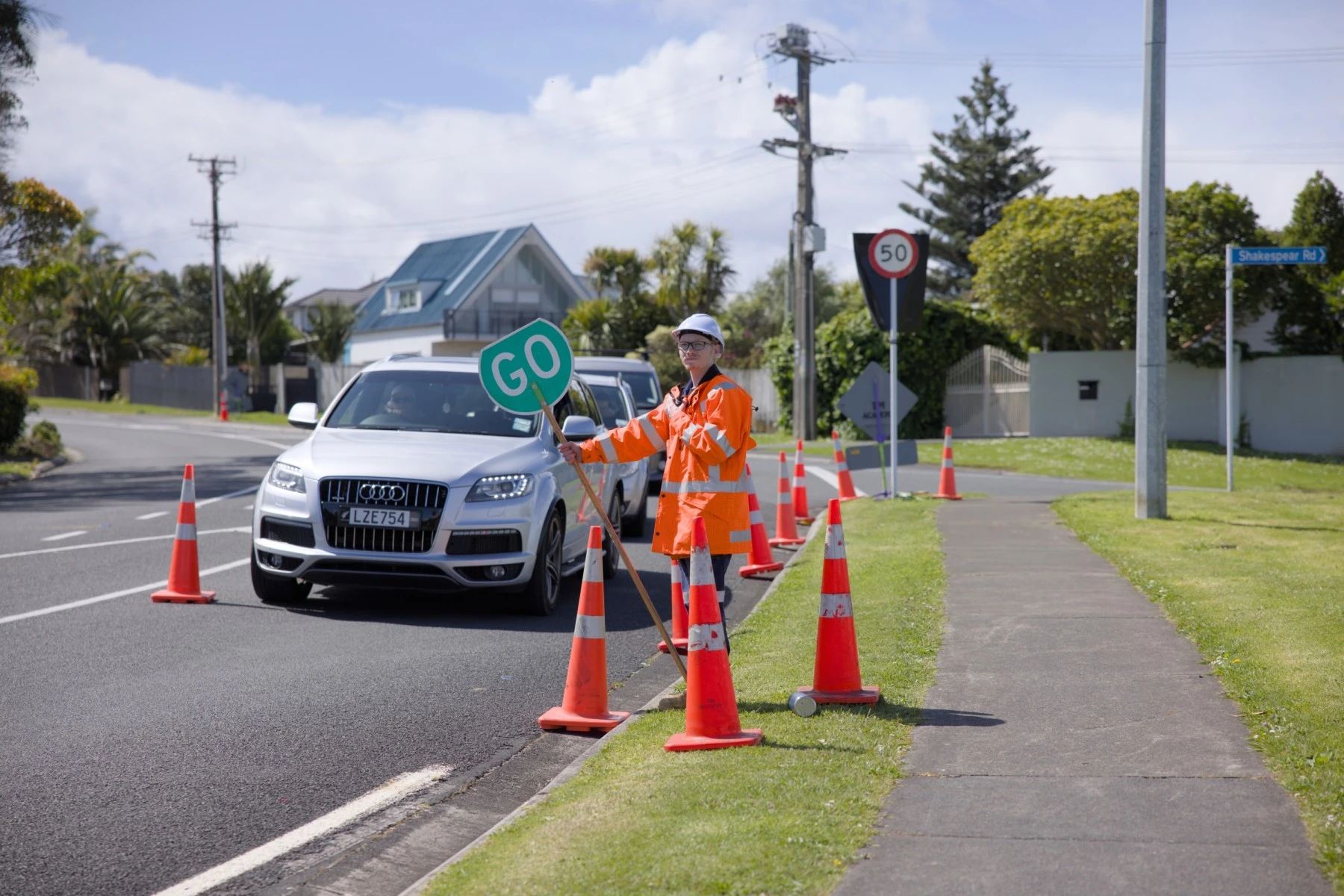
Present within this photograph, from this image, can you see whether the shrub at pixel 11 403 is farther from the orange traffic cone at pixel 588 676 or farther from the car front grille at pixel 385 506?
the orange traffic cone at pixel 588 676

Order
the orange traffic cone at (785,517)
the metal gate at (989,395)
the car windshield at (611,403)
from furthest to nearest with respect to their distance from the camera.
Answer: the metal gate at (989,395)
the car windshield at (611,403)
the orange traffic cone at (785,517)

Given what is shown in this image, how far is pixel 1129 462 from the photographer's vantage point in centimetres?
2506

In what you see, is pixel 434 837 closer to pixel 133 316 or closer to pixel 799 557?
pixel 799 557

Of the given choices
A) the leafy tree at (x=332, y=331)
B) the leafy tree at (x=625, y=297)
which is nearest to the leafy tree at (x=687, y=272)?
the leafy tree at (x=625, y=297)

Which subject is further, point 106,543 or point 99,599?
point 106,543

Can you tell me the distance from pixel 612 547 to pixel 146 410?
5224 cm

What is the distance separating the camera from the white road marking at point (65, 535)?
44.4 feet

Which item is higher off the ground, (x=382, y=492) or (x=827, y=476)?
(x=382, y=492)

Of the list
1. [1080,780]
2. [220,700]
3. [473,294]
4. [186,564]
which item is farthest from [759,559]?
[473,294]

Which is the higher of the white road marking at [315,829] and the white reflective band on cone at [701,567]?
the white reflective band on cone at [701,567]

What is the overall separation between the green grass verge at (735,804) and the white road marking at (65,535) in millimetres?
8871

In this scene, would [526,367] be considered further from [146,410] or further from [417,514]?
[146,410]

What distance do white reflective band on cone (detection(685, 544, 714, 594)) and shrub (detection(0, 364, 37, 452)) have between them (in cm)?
2491

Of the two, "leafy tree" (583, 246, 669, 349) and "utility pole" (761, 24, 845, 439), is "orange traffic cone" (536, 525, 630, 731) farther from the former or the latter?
"leafy tree" (583, 246, 669, 349)
